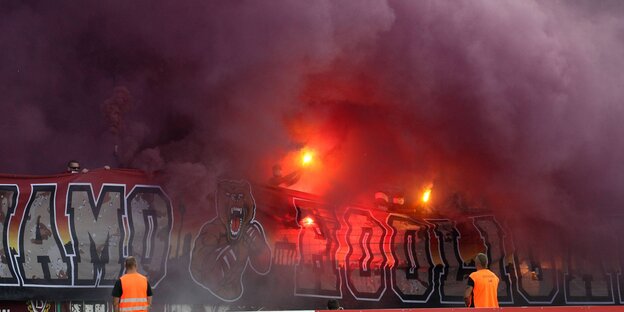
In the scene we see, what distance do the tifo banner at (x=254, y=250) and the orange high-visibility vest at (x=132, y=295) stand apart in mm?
2755

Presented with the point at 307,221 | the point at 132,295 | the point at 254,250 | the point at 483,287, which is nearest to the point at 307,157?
the point at 307,221

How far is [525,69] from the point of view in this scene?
1386cm

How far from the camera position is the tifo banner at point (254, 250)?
11.4m

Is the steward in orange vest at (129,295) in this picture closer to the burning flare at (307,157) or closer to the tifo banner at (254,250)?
the tifo banner at (254,250)

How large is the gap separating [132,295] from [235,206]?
3.80m

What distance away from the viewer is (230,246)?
1226 centimetres

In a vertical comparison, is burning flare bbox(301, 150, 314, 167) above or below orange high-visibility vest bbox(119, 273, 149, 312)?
above

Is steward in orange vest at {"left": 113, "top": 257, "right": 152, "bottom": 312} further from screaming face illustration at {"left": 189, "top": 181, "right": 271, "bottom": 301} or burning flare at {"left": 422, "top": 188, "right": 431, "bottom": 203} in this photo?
burning flare at {"left": 422, "top": 188, "right": 431, "bottom": 203}

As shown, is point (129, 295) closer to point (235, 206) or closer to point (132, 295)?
point (132, 295)

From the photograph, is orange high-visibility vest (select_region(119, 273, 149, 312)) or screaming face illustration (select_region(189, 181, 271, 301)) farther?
screaming face illustration (select_region(189, 181, 271, 301))

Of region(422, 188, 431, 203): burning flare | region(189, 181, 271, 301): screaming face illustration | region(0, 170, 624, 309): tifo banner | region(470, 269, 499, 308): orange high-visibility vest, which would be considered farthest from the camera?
region(422, 188, 431, 203): burning flare

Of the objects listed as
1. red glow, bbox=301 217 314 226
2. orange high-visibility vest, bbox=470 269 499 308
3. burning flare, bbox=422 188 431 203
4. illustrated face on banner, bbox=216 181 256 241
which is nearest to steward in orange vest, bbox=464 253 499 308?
orange high-visibility vest, bbox=470 269 499 308

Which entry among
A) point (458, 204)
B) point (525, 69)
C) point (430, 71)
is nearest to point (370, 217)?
point (458, 204)

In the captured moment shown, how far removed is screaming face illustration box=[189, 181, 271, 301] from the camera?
1205 cm
